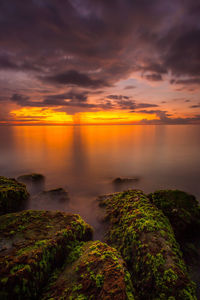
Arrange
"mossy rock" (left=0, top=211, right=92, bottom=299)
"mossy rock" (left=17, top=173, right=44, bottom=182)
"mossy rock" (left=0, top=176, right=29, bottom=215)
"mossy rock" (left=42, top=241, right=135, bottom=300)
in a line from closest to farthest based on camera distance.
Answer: "mossy rock" (left=42, top=241, right=135, bottom=300), "mossy rock" (left=0, top=211, right=92, bottom=299), "mossy rock" (left=0, top=176, right=29, bottom=215), "mossy rock" (left=17, top=173, right=44, bottom=182)

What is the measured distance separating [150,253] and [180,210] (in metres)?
2.66

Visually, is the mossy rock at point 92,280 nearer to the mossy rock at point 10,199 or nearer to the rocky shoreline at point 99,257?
the rocky shoreline at point 99,257

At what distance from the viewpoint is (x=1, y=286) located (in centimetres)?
263

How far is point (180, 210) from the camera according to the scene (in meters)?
5.59

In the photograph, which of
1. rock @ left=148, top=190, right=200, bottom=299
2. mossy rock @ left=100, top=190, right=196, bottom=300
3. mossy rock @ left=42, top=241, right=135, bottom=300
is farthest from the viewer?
rock @ left=148, top=190, right=200, bottom=299

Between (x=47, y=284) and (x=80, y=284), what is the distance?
77 cm

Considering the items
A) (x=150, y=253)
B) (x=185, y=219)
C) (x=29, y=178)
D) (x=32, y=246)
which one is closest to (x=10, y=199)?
(x=32, y=246)

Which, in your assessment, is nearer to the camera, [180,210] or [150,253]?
[150,253]

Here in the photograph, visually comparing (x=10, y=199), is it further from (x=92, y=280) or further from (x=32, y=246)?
(x=92, y=280)

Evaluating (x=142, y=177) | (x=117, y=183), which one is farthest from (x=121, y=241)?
(x=142, y=177)

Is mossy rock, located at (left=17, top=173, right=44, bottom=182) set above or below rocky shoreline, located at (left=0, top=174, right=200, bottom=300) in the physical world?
below

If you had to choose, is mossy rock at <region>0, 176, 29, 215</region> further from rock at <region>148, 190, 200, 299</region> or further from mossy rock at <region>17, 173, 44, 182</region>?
rock at <region>148, 190, 200, 299</region>

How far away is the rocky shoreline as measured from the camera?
2789 mm

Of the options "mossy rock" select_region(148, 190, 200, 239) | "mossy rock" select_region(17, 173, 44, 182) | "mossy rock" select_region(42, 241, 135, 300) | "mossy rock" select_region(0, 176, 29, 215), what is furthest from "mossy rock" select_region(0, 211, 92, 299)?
"mossy rock" select_region(17, 173, 44, 182)
